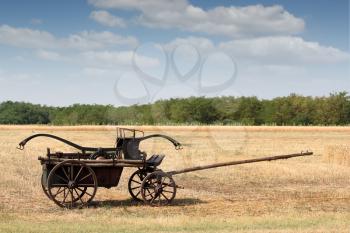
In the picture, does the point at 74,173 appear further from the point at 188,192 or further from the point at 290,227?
the point at 290,227

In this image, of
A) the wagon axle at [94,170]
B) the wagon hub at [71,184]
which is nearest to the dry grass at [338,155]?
the wagon axle at [94,170]

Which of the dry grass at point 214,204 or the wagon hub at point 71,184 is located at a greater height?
the wagon hub at point 71,184

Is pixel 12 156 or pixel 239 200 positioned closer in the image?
pixel 239 200

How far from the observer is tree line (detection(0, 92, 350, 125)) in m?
88.1

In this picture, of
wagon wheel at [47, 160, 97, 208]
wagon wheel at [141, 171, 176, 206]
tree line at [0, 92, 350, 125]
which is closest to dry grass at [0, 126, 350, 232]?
wagon wheel at [141, 171, 176, 206]

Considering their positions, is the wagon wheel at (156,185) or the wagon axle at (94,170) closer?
the wagon axle at (94,170)

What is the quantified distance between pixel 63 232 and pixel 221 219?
3609 millimetres

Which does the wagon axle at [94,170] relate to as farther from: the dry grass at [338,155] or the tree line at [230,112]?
the tree line at [230,112]

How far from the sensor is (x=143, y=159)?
47.8 ft

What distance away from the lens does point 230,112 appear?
97750 mm

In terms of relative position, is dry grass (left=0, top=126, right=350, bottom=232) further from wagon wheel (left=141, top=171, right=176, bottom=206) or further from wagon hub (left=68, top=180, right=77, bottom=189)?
wagon hub (left=68, top=180, right=77, bottom=189)

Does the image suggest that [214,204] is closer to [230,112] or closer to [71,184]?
[71,184]

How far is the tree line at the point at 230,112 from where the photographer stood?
88.1 metres

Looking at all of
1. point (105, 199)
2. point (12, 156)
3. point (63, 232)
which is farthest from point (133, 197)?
point (12, 156)
